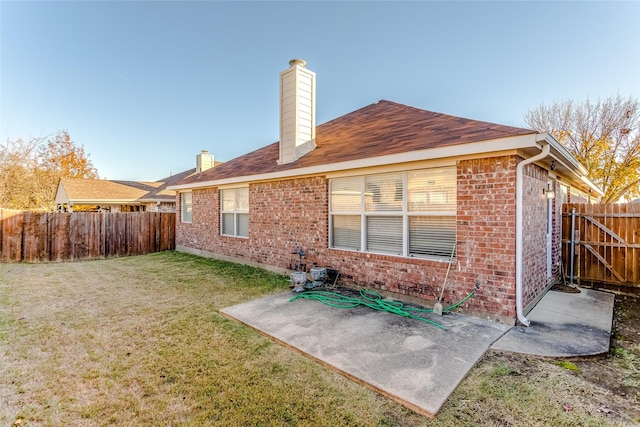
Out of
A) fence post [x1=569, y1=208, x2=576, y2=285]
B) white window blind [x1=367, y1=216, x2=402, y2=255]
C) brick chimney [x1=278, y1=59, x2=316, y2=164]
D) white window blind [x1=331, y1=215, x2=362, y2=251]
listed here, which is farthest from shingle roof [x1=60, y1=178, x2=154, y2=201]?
fence post [x1=569, y1=208, x2=576, y2=285]

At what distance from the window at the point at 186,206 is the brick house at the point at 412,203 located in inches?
153

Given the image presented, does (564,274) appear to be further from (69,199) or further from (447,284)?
(69,199)

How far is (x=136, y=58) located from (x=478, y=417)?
16697 millimetres

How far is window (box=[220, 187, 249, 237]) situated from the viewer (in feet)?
30.1

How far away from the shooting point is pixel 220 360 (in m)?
3.37

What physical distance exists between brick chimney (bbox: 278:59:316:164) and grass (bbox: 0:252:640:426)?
4686mm

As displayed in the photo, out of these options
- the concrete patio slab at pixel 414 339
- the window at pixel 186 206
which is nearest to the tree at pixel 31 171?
the window at pixel 186 206

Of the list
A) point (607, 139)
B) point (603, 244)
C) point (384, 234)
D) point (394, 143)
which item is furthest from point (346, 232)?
point (607, 139)

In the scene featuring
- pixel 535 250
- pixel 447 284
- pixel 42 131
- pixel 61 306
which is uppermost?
pixel 42 131

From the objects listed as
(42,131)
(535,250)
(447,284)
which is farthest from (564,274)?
(42,131)

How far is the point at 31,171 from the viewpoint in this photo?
66.1 ft

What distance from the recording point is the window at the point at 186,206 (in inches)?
478

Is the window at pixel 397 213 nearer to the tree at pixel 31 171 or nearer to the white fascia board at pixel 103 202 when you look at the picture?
the white fascia board at pixel 103 202

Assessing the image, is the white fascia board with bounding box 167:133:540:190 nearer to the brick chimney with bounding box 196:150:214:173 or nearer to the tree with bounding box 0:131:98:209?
the brick chimney with bounding box 196:150:214:173
